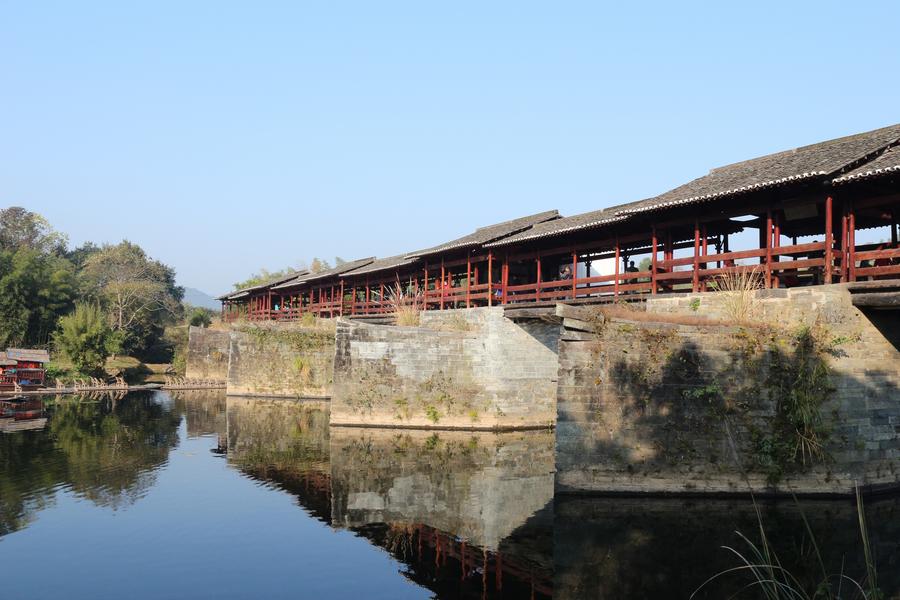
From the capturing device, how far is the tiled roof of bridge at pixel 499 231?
24.2 m

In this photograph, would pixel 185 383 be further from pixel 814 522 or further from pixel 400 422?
pixel 814 522

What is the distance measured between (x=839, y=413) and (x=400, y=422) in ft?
44.9

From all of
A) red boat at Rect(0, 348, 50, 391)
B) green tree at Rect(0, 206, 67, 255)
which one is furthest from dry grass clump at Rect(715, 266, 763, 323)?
green tree at Rect(0, 206, 67, 255)

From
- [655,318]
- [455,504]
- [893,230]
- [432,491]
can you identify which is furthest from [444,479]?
[893,230]

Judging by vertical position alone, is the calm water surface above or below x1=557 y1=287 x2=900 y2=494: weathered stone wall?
below

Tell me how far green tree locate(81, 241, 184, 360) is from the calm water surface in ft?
113

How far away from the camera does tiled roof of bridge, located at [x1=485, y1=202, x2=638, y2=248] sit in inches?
750

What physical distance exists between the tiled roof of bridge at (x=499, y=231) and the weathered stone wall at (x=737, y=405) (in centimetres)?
1067

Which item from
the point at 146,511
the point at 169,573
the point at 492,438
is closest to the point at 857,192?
the point at 492,438

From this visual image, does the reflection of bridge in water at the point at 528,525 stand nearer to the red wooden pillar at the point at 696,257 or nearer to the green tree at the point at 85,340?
the red wooden pillar at the point at 696,257

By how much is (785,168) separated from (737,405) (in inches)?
233

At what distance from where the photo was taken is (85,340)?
41531 mm

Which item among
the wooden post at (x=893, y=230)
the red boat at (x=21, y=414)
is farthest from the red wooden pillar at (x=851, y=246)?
the red boat at (x=21, y=414)

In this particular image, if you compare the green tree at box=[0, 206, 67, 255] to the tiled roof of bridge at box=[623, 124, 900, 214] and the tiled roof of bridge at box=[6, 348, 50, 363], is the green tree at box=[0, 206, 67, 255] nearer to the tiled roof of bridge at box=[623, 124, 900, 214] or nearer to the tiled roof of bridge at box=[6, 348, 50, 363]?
the tiled roof of bridge at box=[6, 348, 50, 363]
